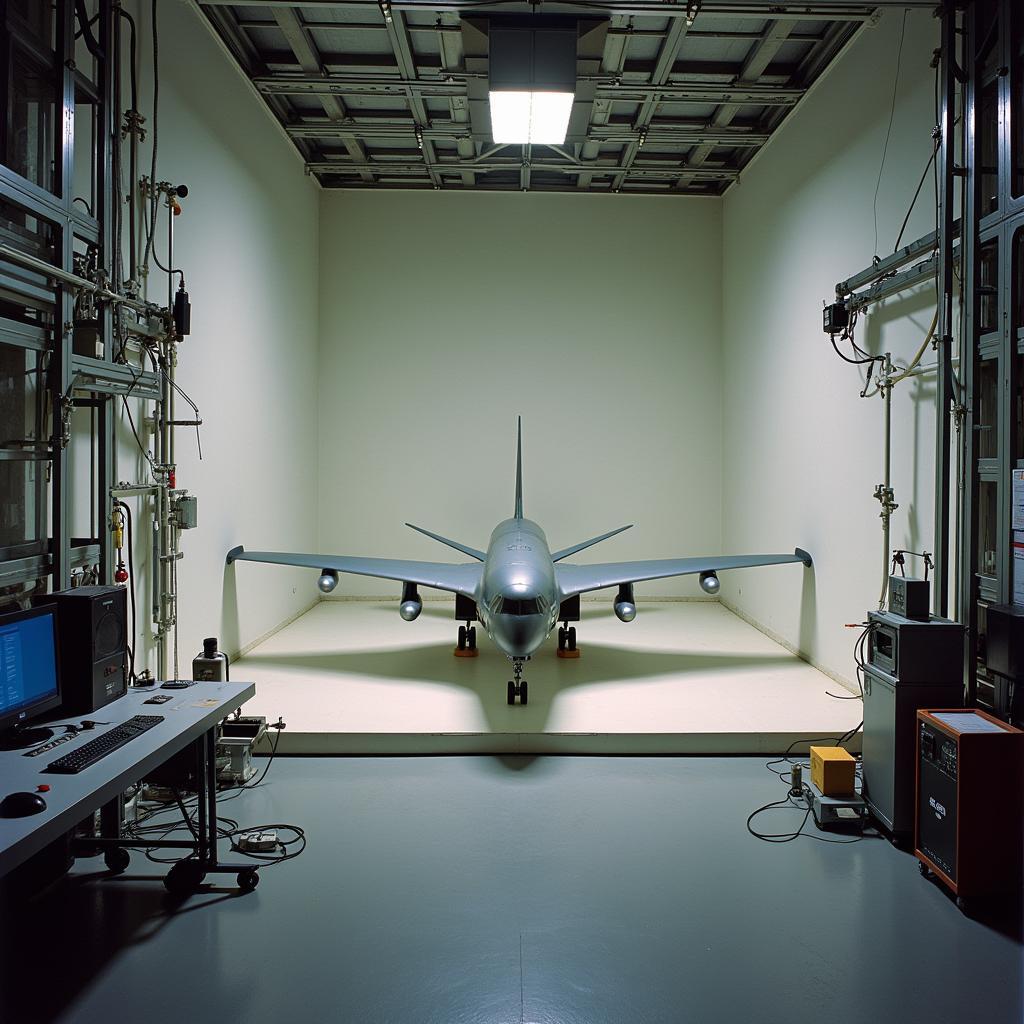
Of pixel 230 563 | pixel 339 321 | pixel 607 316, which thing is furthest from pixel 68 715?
pixel 607 316

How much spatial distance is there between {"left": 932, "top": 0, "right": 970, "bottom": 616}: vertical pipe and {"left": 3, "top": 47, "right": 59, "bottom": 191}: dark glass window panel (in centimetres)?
516

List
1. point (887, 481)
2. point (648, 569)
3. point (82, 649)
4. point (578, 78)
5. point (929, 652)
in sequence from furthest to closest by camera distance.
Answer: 1. point (648, 569)
2. point (578, 78)
3. point (887, 481)
4. point (929, 652)
5. point (82, 649)

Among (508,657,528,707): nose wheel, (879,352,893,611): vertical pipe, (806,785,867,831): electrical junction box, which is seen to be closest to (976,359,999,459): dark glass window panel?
(879,352,893,611): vertical pipe

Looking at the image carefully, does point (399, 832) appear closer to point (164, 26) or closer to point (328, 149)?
point (164, 26)

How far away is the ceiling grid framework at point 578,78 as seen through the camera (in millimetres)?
5844

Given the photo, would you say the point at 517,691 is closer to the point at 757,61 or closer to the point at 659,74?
the point at 659,74

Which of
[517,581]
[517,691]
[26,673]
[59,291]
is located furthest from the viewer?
[517,691]

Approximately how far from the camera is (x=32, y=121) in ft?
12.4

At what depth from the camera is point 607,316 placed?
10.5 metres

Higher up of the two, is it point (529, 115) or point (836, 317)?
point (529, 115)

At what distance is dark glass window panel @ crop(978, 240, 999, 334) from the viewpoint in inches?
168

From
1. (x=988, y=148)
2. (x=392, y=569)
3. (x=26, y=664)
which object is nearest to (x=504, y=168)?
(x=392, y=569)

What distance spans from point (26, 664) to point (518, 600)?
3.07 m

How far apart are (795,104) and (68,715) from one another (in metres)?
8.52
